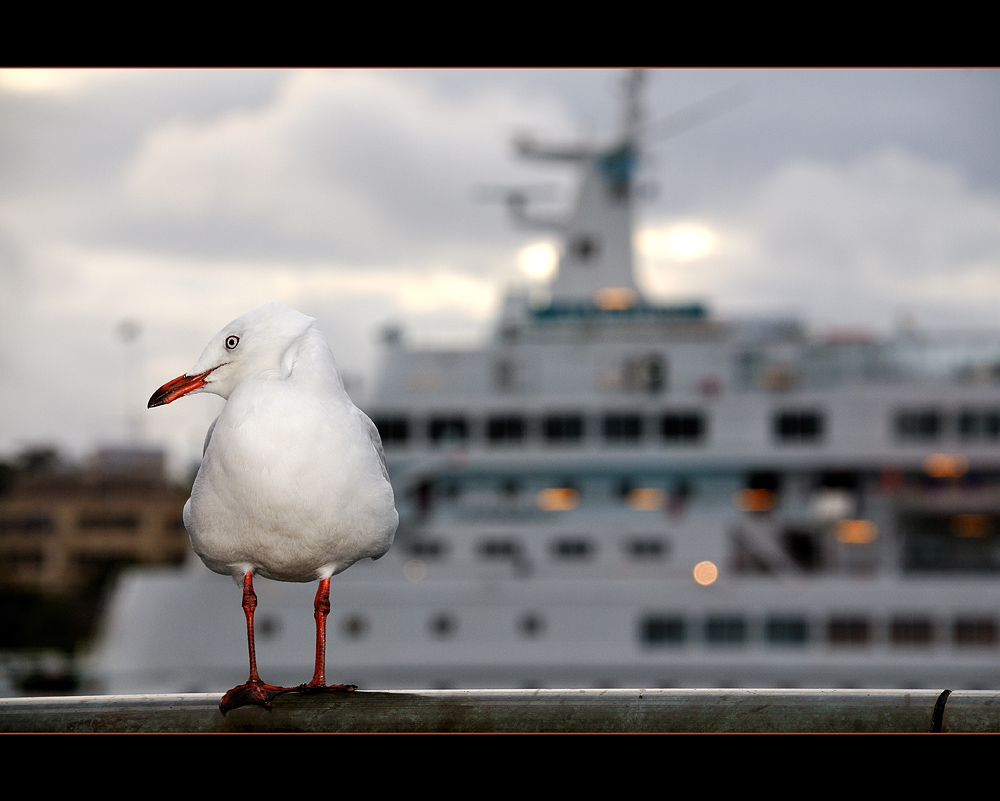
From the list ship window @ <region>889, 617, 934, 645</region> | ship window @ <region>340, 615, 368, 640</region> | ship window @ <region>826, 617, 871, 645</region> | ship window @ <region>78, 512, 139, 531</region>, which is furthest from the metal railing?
ship window @ <region>78, 512, 139, 531</region>

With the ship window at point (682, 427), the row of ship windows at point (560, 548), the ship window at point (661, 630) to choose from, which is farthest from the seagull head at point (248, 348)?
the ship window at point (682, 427)

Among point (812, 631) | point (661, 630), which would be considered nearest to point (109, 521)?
point (661, 630)

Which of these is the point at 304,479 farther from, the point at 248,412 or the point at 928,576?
the point at 928,576

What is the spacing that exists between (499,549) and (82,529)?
39.4 metres

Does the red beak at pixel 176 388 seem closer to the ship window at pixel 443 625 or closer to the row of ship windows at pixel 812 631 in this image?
the ship window at pixel 443 625

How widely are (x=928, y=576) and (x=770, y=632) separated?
3.55 metres

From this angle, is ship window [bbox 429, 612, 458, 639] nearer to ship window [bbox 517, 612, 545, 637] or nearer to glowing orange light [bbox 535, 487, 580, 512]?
ship window [bbox 517, 612, 545, 637]

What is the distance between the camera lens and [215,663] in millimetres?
20000

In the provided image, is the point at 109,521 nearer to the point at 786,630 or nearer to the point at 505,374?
the point at 505,374

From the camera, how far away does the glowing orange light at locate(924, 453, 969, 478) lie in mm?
21578

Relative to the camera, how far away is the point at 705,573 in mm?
19703

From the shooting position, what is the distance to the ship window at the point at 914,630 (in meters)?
19.8

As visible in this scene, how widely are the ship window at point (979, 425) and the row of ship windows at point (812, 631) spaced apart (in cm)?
363

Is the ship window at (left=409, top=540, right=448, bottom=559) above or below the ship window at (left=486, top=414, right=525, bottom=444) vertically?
below
